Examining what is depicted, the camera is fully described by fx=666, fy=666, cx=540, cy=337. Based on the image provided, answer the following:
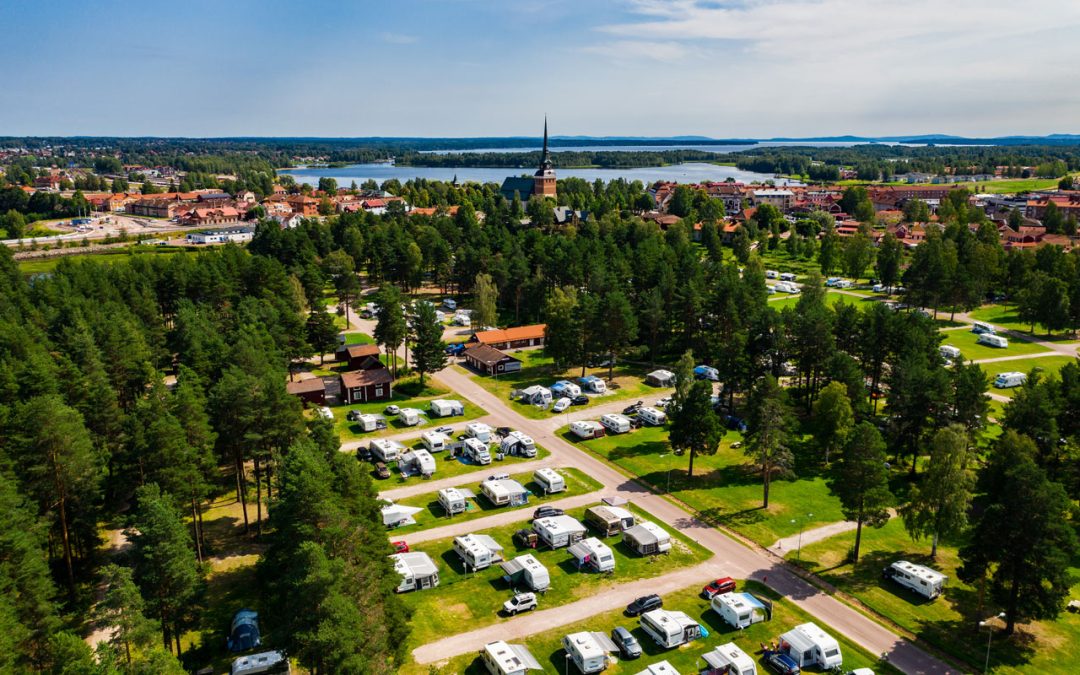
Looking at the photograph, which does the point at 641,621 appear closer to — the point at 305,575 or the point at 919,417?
the point at 305,575

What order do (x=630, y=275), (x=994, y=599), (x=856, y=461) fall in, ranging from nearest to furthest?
(x=994, y=599)
(x=856, y=461)
(x=630, y=275)

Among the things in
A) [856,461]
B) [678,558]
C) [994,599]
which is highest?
[856,461]

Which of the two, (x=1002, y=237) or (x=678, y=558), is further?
(x=1002, y=237)

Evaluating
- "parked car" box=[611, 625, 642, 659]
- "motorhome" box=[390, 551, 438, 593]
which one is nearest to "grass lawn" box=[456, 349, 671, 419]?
"motorhome" box=[390, 551, 438, 593]

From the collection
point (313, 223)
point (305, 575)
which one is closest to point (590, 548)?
point (305, 575)

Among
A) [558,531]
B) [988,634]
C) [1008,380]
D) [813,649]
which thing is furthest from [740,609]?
[1008,380]

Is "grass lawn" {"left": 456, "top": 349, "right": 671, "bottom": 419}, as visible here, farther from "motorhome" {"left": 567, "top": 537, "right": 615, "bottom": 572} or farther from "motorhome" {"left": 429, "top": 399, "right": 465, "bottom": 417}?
"motorhome" {"left": 567, "top": 537, "right": 615, "bottom": 572}

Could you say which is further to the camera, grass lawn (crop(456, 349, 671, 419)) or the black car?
grass lawn (crop(456, 349, 671, 419))

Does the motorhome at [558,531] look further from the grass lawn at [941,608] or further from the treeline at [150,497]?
the grass lawn at [941,608]
